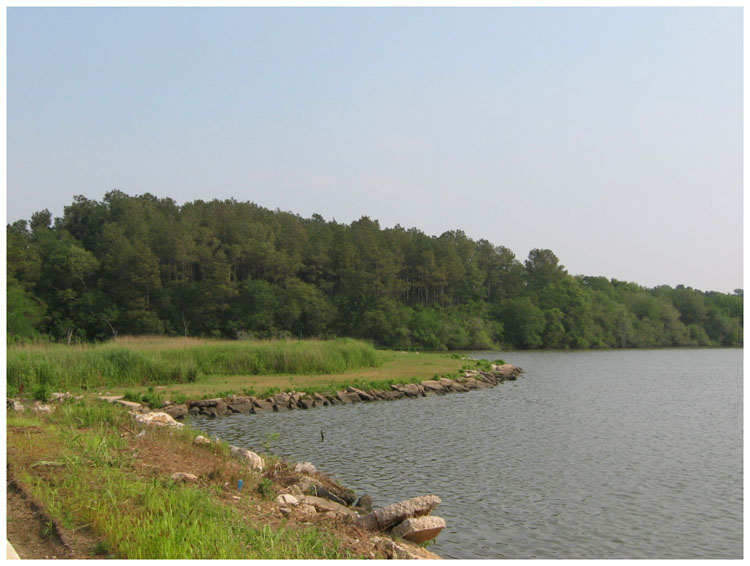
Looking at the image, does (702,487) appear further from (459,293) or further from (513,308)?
(459,293)

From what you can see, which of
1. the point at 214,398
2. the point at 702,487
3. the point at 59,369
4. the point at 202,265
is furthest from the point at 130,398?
the point at 202,265

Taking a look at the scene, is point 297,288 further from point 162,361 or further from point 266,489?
point 266,489

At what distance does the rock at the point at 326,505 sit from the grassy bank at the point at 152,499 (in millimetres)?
656

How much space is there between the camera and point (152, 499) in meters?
7.97

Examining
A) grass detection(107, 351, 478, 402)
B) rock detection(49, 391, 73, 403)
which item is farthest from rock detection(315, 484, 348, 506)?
grass detection(107, 351, 478, 402)

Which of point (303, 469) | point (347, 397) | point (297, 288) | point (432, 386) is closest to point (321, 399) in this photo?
point (347, 397)

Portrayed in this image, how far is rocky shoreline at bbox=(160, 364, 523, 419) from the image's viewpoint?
22.6 meters

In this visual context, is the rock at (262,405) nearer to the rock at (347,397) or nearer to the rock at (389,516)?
the rock at (347,397)

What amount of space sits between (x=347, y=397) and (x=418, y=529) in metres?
17.6

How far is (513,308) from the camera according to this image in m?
92.9

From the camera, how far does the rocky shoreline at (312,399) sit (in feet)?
74.2

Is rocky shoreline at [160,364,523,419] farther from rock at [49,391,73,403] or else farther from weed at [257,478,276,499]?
weed at [257,478,276,499]

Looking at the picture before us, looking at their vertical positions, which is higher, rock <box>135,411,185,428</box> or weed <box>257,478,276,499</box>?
weed <box>257,478,276,499</box>

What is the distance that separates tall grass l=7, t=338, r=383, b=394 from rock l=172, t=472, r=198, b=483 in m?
13.4
